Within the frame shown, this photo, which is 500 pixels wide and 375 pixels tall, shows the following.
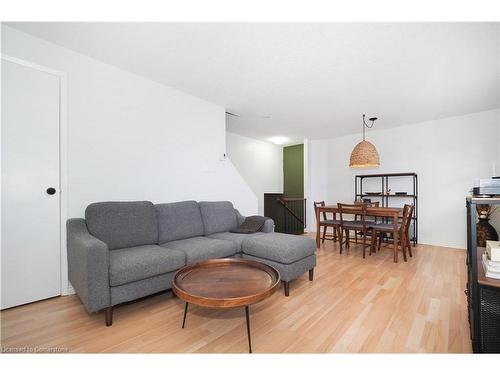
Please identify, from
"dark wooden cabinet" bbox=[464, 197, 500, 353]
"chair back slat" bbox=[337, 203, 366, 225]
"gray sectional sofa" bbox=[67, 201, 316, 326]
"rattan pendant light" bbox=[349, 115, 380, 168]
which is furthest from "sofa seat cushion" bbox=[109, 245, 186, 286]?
"rattan pendant light" bbox=[349, 115, 380, 168]

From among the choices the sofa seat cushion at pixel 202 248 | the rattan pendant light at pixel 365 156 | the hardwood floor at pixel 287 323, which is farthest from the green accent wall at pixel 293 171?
the sofa seat cushion at pixel 202 248

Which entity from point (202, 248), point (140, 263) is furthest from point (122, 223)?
point (202, 248)

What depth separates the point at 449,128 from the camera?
4.14m

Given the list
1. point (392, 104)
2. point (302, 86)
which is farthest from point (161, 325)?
point (392, 104)

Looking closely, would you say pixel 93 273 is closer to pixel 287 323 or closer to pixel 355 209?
pixel 287 323

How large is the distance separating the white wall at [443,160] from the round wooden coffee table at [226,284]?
13.7 feet

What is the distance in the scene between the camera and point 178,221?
2691mm

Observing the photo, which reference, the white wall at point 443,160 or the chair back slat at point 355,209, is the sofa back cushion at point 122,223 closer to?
the chair back slat at point 355,209

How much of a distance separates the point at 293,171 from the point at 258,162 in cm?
116

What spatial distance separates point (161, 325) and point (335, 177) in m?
5.00

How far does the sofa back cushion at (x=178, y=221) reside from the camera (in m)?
2.57

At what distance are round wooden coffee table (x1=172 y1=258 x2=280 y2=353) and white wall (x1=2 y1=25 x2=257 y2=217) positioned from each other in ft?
4.60

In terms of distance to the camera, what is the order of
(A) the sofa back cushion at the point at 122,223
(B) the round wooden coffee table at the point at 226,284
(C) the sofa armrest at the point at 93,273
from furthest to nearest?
1. (A) the sofa back cushion at the point at 122,223
2. (C) the sofa armrest at the point at 93,273
3. (B) the round wooden coffee table at the point at 226,284
